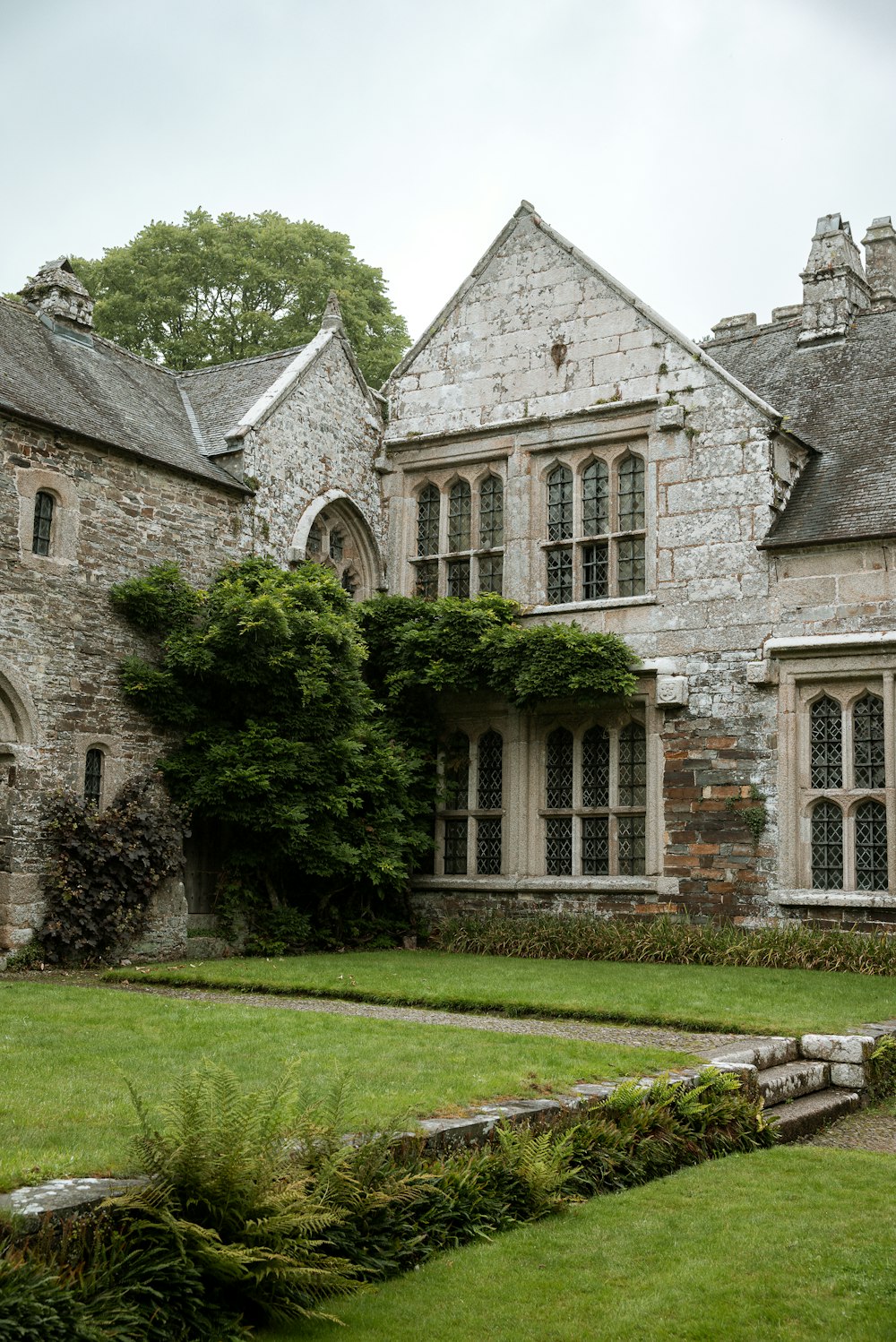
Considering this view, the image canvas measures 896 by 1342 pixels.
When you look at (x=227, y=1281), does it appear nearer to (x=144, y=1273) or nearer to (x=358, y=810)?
(x=144, y=1273)

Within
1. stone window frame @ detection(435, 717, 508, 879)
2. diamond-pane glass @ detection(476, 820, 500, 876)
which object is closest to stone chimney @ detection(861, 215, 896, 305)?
stone window frame @ detection(435, 717, 508, 879)

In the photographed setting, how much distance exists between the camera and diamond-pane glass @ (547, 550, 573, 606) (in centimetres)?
1756

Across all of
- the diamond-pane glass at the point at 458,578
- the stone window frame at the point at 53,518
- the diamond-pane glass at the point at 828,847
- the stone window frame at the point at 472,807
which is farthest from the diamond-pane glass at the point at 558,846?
the stone window frame at the point at 53,518

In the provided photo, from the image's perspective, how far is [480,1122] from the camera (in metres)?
5.92

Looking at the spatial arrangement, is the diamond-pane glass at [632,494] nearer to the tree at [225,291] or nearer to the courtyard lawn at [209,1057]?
the courtyard lawn at [209,1057]

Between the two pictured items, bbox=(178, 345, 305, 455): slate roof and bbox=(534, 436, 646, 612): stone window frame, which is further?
bbox=(178, 345, 305, 455): slate roof

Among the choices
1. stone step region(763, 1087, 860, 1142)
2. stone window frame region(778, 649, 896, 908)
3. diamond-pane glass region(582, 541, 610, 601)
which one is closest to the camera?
stone step region(763, 1087, 860, 1142)

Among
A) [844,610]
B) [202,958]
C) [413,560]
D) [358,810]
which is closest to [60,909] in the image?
[202,958]

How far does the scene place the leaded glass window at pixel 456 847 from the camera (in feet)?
58.2

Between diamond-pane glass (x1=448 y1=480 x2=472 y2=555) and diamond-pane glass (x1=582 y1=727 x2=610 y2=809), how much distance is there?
3.53 m

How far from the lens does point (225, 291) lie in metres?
30.0

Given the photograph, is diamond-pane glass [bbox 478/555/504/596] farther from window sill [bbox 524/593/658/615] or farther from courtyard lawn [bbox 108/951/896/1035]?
courtyard lawn [bbox 108/951/896/1035]

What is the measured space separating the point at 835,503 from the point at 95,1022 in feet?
35.4

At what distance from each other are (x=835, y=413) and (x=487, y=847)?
7.39 m
